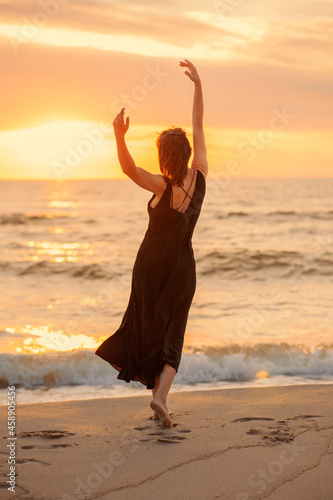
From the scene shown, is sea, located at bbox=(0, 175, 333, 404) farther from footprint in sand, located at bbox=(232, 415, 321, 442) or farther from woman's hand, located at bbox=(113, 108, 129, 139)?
woman's hand, located at bbox=(113, 108, 129, 139)

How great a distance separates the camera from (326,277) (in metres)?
14.1

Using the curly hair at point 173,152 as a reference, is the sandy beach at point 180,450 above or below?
below

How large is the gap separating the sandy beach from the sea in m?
1.09

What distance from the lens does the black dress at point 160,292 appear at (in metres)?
4.12

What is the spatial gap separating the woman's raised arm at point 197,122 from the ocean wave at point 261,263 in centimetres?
1062

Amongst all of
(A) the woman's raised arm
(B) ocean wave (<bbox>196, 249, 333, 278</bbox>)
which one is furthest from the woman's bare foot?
(B) ocean wave (<bbox>196, 249, 333, 278</bbox>)

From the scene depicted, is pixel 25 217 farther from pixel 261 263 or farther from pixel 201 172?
pixel 201 172

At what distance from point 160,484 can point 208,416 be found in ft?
4.11

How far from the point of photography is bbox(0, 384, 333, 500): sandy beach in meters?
3.14

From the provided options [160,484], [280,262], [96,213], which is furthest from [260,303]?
[96,213]

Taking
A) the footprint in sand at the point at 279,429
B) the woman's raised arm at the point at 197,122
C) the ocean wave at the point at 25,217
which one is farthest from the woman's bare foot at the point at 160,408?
the ocean wave at the point at 25,217

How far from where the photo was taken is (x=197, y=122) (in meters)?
4.27

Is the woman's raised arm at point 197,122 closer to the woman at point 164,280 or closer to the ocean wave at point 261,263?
the woman at point 164,280

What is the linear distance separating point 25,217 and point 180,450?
28392 mm
